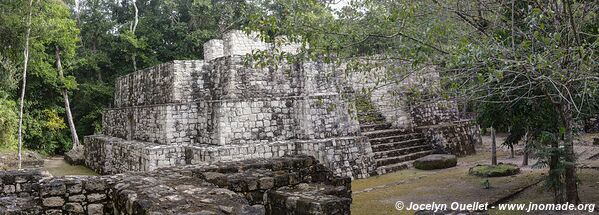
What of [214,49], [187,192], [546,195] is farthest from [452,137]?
[187,192]

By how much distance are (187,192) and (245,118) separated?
6.39 metres

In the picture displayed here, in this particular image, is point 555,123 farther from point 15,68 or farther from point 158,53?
point 158,53

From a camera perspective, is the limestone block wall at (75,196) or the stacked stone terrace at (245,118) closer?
the limestone block wall at (75,196)

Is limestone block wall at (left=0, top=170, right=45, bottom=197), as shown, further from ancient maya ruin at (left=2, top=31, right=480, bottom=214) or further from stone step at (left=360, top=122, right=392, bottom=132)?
stone step at (left=360, top=122, right=392, bottom=132)

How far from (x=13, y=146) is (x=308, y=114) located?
12767mm

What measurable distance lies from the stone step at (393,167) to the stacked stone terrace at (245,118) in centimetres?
33

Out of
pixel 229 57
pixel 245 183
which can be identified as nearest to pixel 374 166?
pixel 229 57

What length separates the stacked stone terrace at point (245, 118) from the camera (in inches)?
385

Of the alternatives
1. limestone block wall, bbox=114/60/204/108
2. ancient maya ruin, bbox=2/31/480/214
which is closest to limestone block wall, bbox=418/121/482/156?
→ ancient maya ruin, bbox=2/31/480/214

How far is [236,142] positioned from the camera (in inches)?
383

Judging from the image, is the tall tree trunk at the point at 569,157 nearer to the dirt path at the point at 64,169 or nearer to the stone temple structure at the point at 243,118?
the stone temple structure at the point at 243,118

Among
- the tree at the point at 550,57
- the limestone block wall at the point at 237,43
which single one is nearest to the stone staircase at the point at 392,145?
the limestone block wall at the point at 237,43

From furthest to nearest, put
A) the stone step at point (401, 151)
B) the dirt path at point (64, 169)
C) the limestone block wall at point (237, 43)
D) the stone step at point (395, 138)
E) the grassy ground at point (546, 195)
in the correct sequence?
the dirt path at point (64, 169), the stone step at point (395, 138), the stone step at point (401, 151), the limestone block wall at point (237, 43), the grassy ground at point (546, 195)

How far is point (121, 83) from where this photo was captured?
15.0 meters
